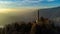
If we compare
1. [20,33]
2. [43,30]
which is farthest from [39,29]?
[20,33]

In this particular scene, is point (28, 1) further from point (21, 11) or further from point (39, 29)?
point (39, 29)

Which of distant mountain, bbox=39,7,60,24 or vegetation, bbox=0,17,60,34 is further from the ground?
distant mountain, bbox=39,7,60,24

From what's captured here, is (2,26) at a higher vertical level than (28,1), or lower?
lower

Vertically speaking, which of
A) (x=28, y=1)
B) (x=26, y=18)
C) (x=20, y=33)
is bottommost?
(x=20, y=33)

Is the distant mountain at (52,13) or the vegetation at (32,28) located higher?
the distant mountain at (52,13)

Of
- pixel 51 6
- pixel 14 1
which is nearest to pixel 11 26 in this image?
pixel 14 1

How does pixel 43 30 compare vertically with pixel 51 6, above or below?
below

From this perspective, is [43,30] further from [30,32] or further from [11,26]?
[11,26]

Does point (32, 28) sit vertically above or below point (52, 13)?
below

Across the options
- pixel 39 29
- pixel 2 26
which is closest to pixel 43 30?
pixel 39 29
